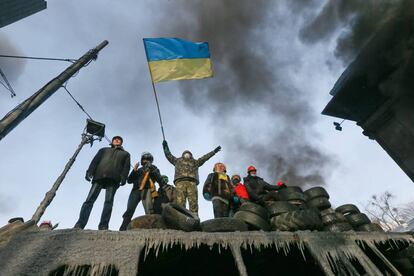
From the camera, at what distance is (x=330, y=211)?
5922 mm

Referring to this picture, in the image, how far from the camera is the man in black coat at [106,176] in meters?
5.28

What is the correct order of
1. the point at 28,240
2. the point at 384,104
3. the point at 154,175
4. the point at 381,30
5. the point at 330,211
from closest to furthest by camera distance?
1. the point at 28,240
2. the point at 330,211
3. the point at 154,175
4. the point at 381,30
5. the point at 384,104

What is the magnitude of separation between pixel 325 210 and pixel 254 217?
2063mm

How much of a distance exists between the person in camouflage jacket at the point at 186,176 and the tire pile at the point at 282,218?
1.73 m

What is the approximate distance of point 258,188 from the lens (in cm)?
709

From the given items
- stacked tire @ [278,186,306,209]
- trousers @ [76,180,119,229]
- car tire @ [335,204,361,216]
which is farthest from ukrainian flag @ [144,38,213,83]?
car tire @ [335,204,361,216]

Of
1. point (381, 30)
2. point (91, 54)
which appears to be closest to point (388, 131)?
point (381, 30)

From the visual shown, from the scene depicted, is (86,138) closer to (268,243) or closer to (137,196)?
(137,196)

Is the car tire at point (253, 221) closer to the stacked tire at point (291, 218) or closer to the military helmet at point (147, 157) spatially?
the stacked tire at point (291, 218)

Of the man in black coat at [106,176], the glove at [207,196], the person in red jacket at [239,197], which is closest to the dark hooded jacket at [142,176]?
the man in black coat at [106,176]

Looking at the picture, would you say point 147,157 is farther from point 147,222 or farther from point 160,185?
point 147,222

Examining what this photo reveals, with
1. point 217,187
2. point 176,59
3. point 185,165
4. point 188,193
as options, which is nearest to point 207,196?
point 217,187

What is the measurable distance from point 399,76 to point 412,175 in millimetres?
3320

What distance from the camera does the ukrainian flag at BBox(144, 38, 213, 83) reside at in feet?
29.2
